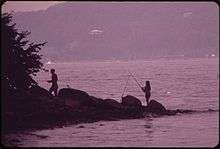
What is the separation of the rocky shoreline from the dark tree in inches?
30.3

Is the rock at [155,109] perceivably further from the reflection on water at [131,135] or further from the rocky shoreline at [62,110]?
the reflection on water at [131,135]

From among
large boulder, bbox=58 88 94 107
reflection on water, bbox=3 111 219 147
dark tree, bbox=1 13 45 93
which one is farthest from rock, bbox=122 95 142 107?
dark tree, bbox=1 13 45 93

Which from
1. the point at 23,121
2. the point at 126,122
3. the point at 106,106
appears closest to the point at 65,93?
the point at 106,106

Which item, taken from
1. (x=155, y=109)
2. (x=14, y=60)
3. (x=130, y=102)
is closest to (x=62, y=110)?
(x=14, y=60)

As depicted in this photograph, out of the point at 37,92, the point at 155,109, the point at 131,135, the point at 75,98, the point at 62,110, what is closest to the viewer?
the point at 131,135

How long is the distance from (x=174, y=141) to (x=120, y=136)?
2.73m

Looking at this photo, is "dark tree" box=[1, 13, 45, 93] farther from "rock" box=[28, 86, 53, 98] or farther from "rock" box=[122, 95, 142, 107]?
"rock" box=[122, 95, 142, 107]

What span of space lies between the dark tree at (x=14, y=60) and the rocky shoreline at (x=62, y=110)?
0.77m

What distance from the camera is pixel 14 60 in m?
28.9

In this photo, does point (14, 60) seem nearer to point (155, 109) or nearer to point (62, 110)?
point (62, 110)

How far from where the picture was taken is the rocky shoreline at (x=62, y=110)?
2614cm

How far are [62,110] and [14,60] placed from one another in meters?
3.55

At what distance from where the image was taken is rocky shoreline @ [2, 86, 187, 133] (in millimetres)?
26142

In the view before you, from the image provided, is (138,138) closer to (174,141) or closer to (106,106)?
(174,141)
